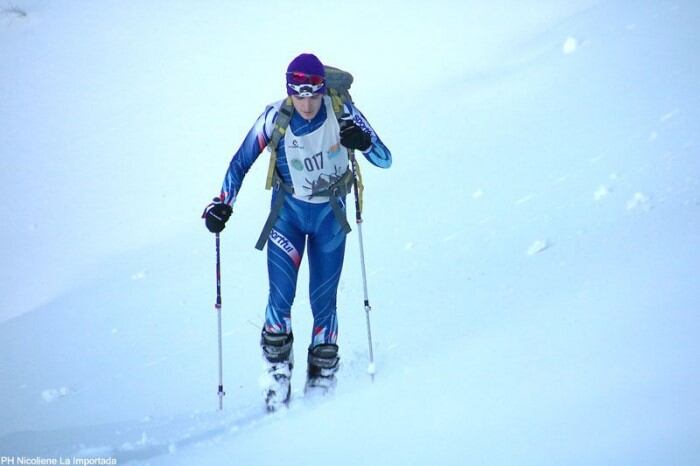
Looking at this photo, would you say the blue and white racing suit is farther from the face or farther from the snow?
the snow

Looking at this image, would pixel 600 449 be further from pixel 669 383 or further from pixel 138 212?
pixel 138 212

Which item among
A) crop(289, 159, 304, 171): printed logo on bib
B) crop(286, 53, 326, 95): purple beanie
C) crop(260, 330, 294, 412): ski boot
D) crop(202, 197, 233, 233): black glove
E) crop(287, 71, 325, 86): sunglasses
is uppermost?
crop(286, 53, 326, 95): purple beanie

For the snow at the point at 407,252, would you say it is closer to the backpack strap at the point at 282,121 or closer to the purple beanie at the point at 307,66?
the backpack strap at the point at 282,121

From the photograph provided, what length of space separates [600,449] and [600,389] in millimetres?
537

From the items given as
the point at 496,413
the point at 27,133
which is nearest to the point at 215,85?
the point at 27,133

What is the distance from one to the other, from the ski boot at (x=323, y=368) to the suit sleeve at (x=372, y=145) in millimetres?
1505

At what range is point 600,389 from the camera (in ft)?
14.4

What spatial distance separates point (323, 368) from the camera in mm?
6297

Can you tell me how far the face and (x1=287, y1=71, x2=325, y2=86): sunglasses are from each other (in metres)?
0.11

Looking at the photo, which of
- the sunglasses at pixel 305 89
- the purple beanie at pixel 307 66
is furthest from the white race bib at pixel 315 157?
the purple beanie at pixel 307 66

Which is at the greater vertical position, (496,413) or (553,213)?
(553,213)

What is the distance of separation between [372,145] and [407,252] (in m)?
3.05

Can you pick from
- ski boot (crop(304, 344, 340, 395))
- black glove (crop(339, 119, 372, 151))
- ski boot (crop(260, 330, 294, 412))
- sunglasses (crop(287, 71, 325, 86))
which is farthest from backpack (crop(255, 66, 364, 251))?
ski boot (crop(304, 344, 340, 395))

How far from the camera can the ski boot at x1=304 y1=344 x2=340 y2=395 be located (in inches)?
246
